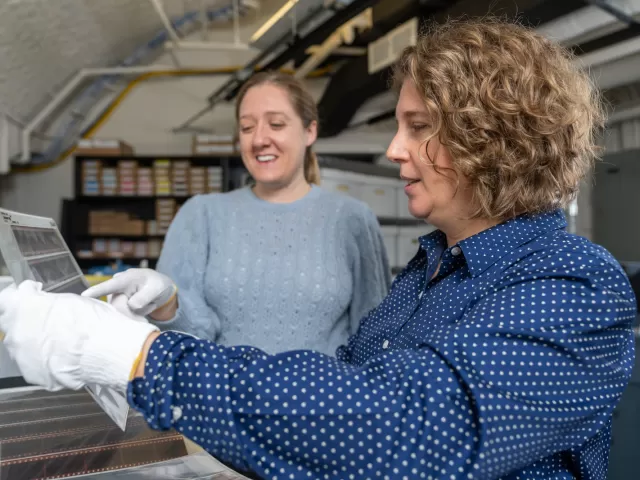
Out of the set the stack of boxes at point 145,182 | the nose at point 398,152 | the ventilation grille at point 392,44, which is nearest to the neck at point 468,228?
the nose at point 398,152

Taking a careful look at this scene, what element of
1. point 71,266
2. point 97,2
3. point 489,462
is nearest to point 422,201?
point 489,462

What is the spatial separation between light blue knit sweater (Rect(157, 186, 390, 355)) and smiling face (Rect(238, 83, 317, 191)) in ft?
0.34

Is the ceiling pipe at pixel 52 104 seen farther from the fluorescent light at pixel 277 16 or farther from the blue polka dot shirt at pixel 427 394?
the blue polka dot shirt at pixel 427 394

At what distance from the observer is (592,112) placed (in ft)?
2.84

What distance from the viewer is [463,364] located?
0.63 meters

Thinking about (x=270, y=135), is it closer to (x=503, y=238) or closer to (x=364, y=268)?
(x=364, y=268)

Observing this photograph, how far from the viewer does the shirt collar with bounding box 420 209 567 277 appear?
80cm

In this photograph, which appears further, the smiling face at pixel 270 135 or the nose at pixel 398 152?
the smiling face at pixel 270 135

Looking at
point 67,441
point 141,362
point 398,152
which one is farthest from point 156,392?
Result: point 398,152

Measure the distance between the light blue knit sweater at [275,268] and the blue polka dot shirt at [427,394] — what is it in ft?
2.67

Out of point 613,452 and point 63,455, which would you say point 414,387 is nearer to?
point 63,455

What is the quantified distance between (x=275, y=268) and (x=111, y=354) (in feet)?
3.04

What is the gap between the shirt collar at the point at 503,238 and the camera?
80 cm

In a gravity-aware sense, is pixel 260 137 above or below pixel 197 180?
below
